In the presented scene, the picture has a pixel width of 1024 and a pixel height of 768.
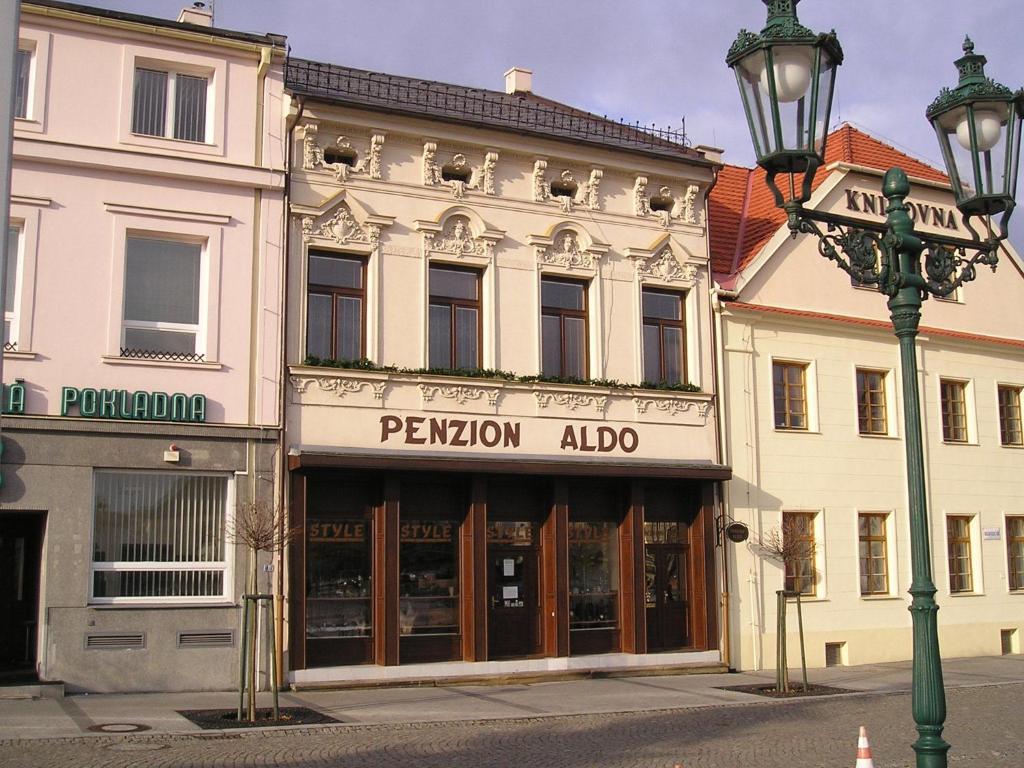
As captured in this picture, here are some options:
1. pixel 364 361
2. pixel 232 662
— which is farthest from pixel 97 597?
pixel 364 361

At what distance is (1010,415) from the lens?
27.7 meters

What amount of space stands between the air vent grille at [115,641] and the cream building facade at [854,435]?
1071cm

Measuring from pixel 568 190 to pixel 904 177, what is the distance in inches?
554

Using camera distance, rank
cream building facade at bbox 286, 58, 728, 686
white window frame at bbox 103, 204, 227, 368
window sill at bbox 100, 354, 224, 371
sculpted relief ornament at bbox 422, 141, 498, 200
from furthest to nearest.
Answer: sculpted relief ornament at bbox 422, 141, 498, 200 → cream building facade at bbox 286, 58, 728, 686 → white window frame at bbox 103, 204, 227, 368 → window sill at bbox 100, 354, 224, 371

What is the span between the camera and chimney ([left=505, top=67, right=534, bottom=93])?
27250 millimetres

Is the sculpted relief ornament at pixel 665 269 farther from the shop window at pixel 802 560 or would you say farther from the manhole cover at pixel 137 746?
the manhole cover at pixel 137 746

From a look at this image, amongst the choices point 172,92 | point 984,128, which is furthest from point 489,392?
point 984,128

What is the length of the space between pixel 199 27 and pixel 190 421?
638 centimetres

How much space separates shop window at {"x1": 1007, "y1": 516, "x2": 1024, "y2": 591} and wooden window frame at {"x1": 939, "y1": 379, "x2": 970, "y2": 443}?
2.29 m

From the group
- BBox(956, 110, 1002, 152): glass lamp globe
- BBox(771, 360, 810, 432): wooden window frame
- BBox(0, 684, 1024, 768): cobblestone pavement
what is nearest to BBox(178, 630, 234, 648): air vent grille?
BBox(0, 684, 1024, 768): cobblestone pavement

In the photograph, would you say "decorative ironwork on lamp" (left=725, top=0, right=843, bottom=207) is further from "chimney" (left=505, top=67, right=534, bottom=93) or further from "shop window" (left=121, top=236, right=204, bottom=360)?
"chimney" (left=505, top=67, right=534, bottom=93)

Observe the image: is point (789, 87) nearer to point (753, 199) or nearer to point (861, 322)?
point (861, 322)

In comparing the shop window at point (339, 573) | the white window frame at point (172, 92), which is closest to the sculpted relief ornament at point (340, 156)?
the white window frame at point (172, 92)

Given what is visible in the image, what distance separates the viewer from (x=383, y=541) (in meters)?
19.5
